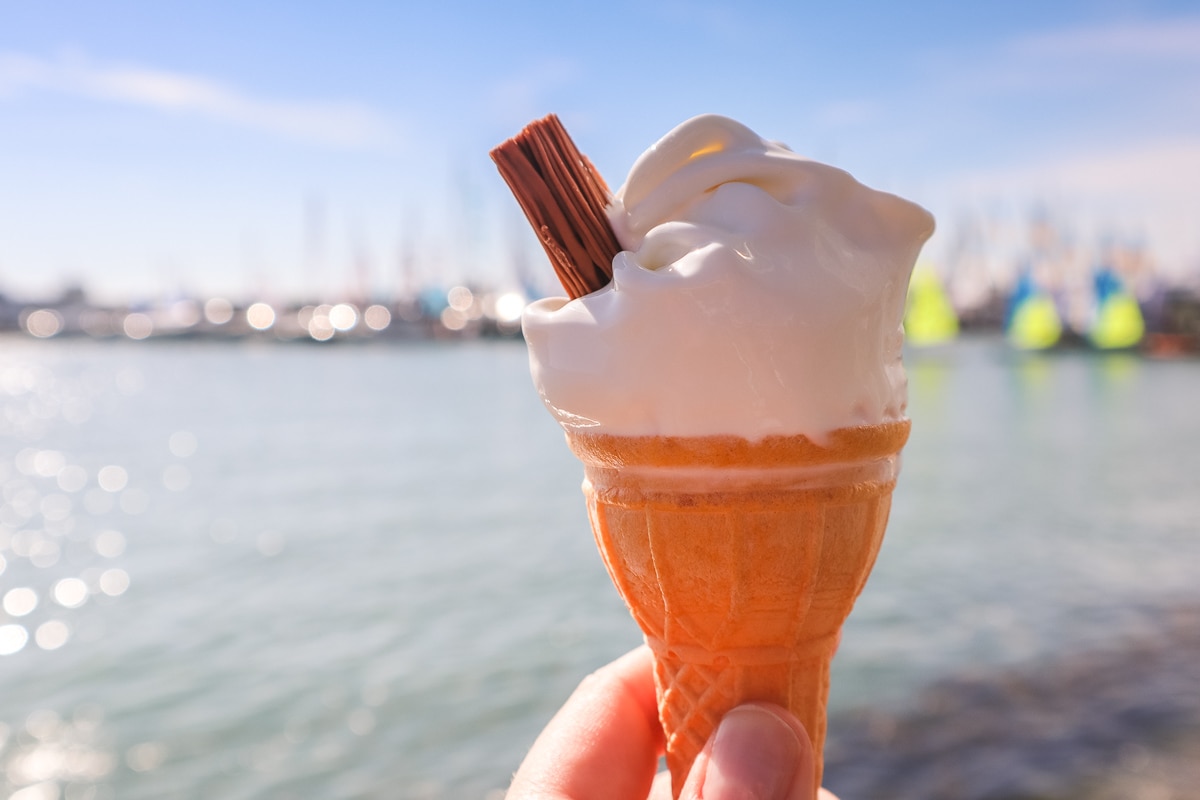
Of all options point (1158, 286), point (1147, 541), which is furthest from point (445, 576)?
point (1158, 286)

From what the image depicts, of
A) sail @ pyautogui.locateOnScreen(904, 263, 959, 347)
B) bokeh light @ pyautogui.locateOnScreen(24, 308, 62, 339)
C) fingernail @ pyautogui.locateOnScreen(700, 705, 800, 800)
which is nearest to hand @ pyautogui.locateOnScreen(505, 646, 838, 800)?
fingernail @ pyautogui.locateOnScreen(700, 705, 800, 800)

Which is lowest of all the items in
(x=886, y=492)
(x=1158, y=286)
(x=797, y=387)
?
(x=1158, y=286)

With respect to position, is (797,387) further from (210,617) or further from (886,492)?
(210,617)

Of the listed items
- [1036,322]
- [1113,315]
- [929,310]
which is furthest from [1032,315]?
[929,310]

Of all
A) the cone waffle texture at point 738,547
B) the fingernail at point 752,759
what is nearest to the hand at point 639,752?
the fingernail at point 752,759

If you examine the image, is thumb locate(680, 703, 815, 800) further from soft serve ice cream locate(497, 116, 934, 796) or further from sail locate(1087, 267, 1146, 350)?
sail locate(1087, 267, 1146, 350)

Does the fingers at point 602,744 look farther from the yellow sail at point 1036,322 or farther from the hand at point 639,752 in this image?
the yellow sail at point 1036,322
